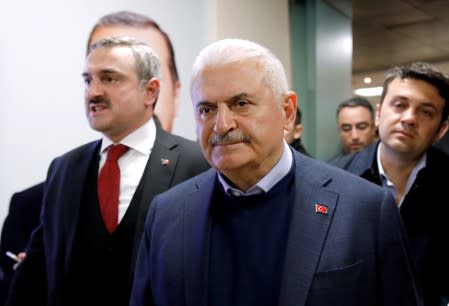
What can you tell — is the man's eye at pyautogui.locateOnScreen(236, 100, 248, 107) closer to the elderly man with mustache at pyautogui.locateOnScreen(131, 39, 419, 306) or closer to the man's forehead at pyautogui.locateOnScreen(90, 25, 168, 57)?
the elderly man with mustache at pyautogui.locateOnScreen(131, 39, 419, 306)

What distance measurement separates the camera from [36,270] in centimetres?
177

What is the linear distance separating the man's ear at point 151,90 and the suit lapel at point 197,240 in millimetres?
550

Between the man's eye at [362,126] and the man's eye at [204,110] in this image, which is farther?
the man's eye at [362,126]

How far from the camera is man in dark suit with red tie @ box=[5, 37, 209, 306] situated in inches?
65.0

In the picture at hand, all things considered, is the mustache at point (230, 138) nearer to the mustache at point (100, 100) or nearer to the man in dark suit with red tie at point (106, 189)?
the man in dark suit with red tie at point (106, 189)

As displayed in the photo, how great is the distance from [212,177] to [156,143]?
0.45 meters

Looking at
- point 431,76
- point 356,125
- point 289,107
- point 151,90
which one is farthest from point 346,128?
point 289,107

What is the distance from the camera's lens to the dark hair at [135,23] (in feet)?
8.32

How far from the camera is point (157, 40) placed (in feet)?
9.07

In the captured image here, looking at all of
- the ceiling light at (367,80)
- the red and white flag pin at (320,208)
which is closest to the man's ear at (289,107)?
the red and white flag pin at (320,208)

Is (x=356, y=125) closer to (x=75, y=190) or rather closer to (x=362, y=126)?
(x=362, y=126)

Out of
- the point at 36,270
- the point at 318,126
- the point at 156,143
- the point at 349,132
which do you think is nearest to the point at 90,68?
the point at 156,143

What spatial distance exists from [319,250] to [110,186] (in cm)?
81

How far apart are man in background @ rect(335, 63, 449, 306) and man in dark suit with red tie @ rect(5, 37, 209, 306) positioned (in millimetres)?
781
